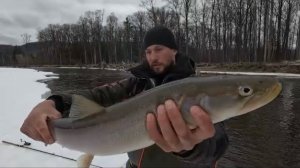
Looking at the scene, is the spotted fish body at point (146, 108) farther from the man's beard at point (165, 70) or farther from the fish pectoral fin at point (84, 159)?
the man's beard at point (165, 70)

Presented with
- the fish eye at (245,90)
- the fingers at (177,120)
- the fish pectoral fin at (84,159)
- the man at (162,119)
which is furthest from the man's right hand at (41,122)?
the fish eye at (245,90)

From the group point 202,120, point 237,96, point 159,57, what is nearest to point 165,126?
point 202,120

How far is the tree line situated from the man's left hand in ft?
117

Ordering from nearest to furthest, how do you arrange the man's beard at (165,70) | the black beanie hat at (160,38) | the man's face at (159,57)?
the man's beard at (165,70), the man's face at (159,57), the black beanie hat at (160,38)

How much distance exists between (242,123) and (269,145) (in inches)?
91.0

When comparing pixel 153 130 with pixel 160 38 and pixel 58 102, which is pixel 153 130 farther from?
pixel 160 38

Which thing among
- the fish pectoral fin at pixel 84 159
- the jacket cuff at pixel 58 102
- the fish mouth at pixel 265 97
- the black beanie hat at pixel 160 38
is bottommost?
the fish pectoral fin at pixel 84 159

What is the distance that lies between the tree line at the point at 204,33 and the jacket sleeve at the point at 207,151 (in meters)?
35.2

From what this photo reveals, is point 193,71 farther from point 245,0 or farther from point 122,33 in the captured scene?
point 122,33

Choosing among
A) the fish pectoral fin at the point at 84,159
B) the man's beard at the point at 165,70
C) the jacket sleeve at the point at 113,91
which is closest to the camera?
the fish pectoral fin at the point at 84,159

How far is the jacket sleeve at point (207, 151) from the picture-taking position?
6.55 ft

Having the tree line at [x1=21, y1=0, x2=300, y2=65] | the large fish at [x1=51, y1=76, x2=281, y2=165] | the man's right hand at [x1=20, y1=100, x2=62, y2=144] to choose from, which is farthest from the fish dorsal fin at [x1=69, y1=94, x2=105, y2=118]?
the tree line at [x1=21, y1=0, x2=300, y2=65]

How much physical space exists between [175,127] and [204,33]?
5493 centimetres

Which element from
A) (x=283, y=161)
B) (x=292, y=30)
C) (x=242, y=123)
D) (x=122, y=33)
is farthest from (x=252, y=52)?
(x=283, y=161)
